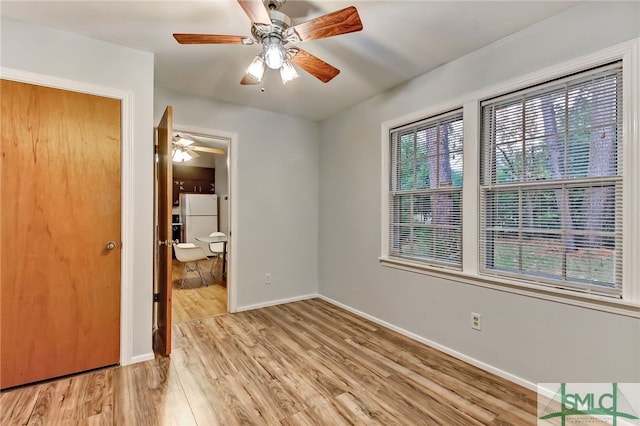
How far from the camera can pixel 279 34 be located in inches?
68.1

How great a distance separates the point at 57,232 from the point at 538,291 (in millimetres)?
3281

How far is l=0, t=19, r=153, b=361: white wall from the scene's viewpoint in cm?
209

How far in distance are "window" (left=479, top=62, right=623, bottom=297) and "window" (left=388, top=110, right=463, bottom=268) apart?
26 cm

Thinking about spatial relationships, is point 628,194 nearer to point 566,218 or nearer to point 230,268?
point 566,218

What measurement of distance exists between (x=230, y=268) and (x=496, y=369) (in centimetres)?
272

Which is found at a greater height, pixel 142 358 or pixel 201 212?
pixel 201 212

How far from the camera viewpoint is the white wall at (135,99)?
2090 millimetres

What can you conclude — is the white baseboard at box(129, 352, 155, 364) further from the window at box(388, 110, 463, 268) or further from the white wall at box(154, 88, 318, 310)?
the window at box(388, 110, 463, 268)

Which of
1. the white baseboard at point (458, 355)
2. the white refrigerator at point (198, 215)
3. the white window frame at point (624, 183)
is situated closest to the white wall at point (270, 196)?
the white baseboard at point (458, 355)

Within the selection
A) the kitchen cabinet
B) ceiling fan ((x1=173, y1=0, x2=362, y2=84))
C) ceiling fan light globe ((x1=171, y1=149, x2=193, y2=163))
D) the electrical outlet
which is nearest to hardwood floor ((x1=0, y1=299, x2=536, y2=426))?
the electrical outlet

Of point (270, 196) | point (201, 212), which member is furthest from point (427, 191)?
point (201, 212)

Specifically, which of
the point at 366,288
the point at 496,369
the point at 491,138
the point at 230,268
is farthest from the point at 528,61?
the point at 230,268

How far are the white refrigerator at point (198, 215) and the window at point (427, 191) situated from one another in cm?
521

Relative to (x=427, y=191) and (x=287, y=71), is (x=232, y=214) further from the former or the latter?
(x=427, y=191)
